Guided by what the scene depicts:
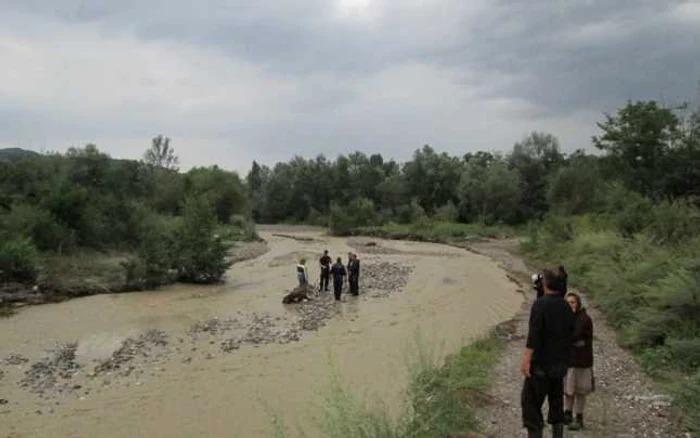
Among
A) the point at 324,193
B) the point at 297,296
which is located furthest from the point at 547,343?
the point at 324,193

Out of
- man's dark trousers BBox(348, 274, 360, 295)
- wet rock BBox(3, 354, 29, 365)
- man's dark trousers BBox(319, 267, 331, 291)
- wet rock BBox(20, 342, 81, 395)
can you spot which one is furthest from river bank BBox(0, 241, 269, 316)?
man's dark trousers BBox(348, 274, 360, 295)

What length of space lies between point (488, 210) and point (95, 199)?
56673 mm

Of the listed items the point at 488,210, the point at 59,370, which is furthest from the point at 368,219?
the point at 59,370

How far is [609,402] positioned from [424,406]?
141 inches

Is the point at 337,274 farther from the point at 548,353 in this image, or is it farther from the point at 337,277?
the point at 548,353

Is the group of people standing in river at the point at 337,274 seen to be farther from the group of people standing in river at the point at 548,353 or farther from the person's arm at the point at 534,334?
the person's arm at the point at 534,334

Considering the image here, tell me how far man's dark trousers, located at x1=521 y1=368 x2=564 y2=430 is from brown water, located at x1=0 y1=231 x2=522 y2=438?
445cm

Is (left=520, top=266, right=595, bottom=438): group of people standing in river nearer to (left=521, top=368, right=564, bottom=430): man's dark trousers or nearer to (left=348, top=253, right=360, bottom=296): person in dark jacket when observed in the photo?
(left=521, top=368, right=564, bottom=430): man's dark trousers

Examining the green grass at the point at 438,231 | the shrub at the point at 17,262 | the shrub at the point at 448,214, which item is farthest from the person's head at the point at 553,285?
the shrub at the point at 448,214

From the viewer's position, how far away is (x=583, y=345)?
9102mm

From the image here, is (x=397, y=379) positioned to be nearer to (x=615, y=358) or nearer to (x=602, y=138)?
(x=615, y=358)

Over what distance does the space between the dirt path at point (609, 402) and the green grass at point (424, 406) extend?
0.33 meters

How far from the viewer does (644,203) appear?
33.6 m

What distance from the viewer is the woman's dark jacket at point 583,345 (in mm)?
9125
